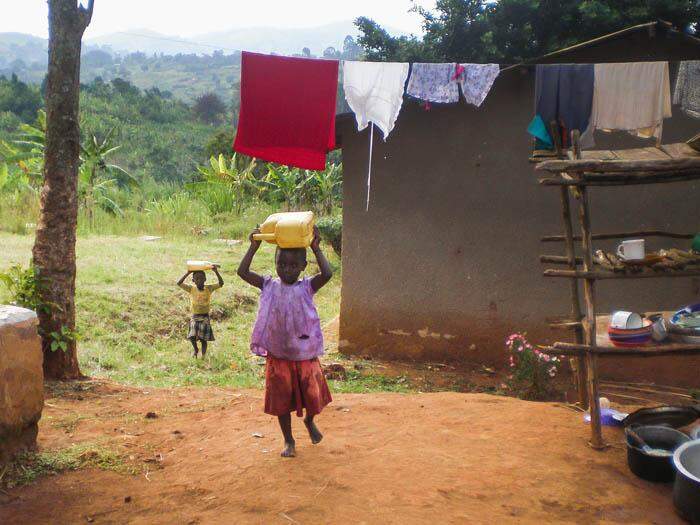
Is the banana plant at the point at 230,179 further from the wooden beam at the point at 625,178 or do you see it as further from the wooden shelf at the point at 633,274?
the wooden shelf at the point at 633,274

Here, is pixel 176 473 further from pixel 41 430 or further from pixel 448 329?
pixel 448 329

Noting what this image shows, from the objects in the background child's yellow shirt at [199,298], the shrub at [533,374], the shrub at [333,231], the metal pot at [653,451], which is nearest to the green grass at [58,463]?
the metal pot at [653,451]

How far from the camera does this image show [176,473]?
4.05 m

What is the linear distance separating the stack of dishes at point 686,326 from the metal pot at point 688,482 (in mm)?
864

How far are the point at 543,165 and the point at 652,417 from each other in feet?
5.81

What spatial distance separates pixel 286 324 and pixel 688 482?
2.19 metres

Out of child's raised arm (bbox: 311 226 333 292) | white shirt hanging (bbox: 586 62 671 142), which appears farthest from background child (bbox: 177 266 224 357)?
white shirt hanging (bbox: 586 62 671 142)

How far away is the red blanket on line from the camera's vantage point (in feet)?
18.5

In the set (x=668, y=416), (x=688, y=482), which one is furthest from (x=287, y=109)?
(x=688, y=482)

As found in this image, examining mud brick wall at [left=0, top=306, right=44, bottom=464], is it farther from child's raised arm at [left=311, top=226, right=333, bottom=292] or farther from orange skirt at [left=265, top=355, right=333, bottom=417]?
child's raised arm at [left=311, top=226, right=333, bottom=292]

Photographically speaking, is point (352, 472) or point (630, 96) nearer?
point (352, 472)

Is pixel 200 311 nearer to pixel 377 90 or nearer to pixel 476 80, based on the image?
pixel 377 90

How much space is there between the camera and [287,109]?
5.72 m

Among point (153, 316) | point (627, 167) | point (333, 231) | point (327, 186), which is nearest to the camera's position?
point (627, 167)
